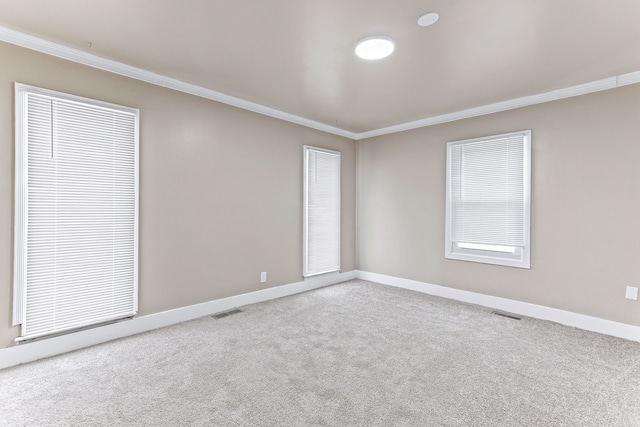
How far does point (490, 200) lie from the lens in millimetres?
3830

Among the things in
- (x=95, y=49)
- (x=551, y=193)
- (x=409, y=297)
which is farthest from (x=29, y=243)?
(x=551, y=193)

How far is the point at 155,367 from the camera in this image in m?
2.33

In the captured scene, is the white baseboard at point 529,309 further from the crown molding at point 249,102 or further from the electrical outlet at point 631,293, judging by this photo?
the crown molding at point 249,102

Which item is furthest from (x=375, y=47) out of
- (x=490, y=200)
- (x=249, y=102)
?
(x=490, y=200)

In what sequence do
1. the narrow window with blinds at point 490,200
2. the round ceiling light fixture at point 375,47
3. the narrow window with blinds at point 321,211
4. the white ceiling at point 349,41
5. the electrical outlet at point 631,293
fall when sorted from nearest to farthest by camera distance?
the white ceiling at point 349,41
the round ceiling light fixture at point 375,47
the electrical outlet at point 631,293
the narrow window with blinds at point 490,200
the narrow window with blinds at point 321,211

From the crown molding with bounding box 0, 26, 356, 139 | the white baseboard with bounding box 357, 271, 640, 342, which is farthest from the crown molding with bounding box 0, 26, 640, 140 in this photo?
the white baseboard with bounding box 357, 271, 640, 342

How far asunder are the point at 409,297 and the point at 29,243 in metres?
4.05

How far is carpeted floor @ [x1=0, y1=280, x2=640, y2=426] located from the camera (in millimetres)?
1798

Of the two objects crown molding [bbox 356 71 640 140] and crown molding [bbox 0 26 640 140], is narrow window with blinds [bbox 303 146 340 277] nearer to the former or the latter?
crown molding [bbox 0 26 640 140]

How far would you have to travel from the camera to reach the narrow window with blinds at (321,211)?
4.51 m

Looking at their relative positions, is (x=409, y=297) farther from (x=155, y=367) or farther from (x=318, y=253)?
(x=155, y=367)

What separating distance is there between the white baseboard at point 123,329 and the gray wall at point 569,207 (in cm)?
238

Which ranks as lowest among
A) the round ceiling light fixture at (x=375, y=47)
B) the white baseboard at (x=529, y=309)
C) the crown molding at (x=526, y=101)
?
the white baseboard at (x=529, y=309)

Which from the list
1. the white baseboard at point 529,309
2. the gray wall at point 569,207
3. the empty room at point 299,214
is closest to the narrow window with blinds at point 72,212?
the empty room at point 299,214
